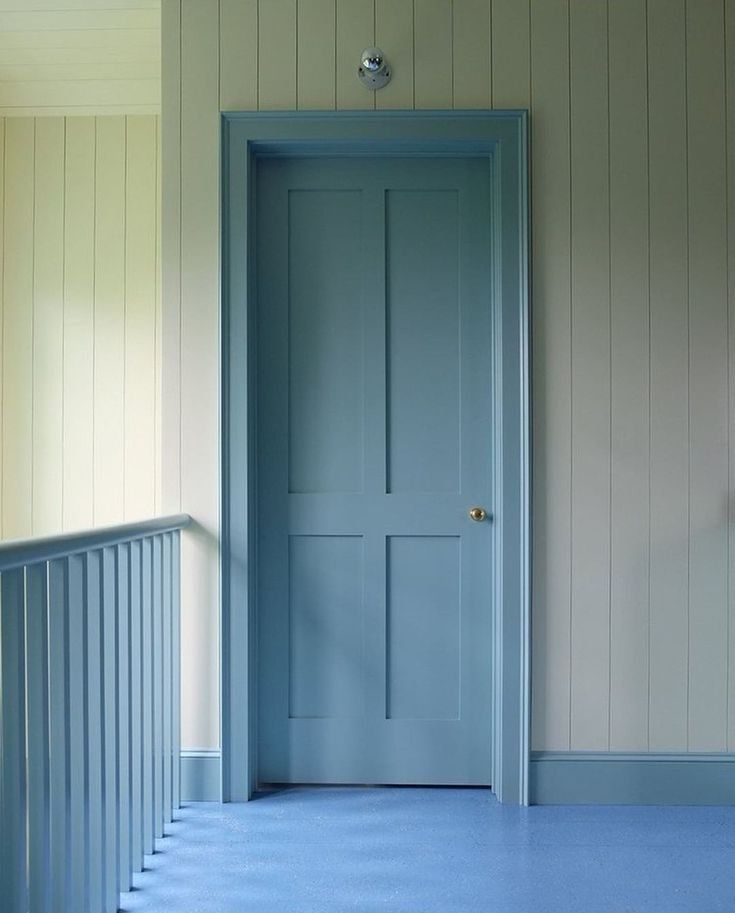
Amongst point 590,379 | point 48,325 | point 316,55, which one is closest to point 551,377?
point 590,379

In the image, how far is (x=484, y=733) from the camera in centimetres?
324

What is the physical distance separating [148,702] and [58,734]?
70 centimetres

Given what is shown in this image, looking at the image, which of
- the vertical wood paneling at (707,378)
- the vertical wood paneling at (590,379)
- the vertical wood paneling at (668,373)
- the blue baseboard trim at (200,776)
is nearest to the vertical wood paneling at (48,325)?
the blue baseboard trim at (200,776)

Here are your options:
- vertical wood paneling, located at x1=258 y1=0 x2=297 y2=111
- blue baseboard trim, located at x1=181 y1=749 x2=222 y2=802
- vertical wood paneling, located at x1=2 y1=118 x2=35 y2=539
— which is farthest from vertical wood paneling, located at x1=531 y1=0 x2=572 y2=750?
vertical wood paneling, located at x1=2 y1=118 x2=35 y2=539

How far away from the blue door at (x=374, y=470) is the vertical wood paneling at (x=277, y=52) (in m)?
0.24

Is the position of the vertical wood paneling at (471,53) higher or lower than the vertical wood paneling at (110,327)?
higher

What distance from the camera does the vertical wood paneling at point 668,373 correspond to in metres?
3.12

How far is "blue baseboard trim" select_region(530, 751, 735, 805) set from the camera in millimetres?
3109

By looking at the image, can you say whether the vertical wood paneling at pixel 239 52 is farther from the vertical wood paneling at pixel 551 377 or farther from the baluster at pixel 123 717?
the baluster at pixel 123 717

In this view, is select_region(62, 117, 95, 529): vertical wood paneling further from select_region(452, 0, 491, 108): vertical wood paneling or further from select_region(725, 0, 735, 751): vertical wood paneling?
select_region(725, 0, 735, 751): vertical wood paneling

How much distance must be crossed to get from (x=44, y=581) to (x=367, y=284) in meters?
1.72

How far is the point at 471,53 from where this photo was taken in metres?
3.12

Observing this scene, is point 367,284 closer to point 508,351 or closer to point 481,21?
point 508,351

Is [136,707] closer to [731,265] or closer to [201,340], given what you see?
[201,340]
